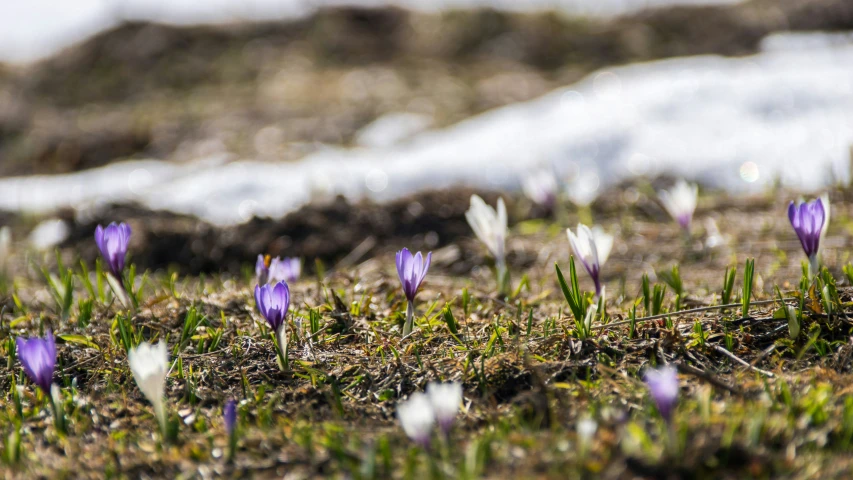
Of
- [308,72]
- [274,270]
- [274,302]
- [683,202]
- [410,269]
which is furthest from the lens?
[308,72]

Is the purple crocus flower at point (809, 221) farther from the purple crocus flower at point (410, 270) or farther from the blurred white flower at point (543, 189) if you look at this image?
the blurred white flower at point (543, 189)

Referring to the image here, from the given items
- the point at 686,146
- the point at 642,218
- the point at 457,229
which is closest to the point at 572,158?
the point at 686,146

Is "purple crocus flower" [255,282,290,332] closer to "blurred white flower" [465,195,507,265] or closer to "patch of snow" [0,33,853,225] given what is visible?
"blurred white flower" [465,195,507,265]

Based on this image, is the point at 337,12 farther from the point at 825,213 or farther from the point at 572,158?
the point at 825,213

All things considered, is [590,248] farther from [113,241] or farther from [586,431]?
[113,241]

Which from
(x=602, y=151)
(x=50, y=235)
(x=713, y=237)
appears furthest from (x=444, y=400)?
(x=602, y=151)
